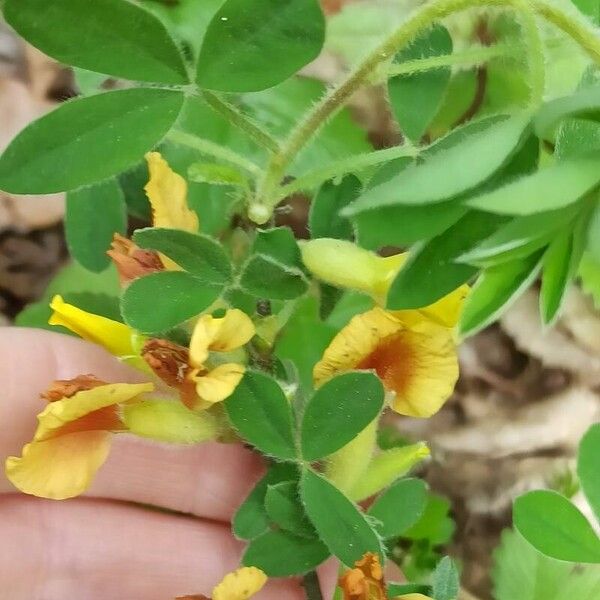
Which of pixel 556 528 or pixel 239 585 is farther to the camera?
pixel 556 528

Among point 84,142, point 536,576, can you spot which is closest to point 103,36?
point 84,142

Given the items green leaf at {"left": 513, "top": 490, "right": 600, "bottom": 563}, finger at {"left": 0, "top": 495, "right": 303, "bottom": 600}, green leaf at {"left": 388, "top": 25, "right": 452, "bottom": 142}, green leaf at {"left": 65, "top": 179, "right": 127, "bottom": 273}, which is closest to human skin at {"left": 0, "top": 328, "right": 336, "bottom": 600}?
finger at {"left": 0, "top": 495, "right": 303, "bottom": 600}

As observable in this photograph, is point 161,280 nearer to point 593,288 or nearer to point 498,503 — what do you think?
point 593,288

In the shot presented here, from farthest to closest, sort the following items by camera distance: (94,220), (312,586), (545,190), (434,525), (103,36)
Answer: (434,525) → (94,220) → (312,586) → (103,36) → (545,190)

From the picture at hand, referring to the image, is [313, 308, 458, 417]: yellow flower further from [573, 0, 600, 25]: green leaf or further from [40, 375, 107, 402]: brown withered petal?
[573, 0, 600, 25]: green leaf

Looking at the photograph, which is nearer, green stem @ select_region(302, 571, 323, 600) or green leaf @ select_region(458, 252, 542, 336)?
green leaf @ select_region(458, 252, 542, 336)

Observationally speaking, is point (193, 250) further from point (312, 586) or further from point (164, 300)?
point (312, 586)

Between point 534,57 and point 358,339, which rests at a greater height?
point 534,57
